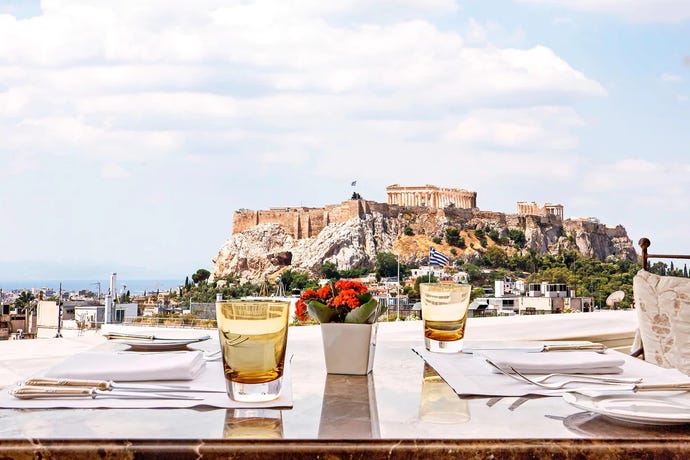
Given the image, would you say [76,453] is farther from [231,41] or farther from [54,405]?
[231,41]

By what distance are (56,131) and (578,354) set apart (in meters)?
41.4

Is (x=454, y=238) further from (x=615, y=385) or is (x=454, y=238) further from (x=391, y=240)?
(x=615, y=385)

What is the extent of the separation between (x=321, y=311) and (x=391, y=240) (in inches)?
1298

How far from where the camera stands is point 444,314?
927 mm

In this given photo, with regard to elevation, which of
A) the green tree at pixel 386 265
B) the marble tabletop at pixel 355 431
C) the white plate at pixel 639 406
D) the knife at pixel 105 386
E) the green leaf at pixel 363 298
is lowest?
the marble tabletop at pixel 355 431

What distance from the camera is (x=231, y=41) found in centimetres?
3216

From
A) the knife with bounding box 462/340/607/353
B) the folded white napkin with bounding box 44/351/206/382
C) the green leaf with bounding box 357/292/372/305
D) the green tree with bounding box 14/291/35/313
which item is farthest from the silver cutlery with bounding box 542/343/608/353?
the green tree with bounding box 14/291/35/313

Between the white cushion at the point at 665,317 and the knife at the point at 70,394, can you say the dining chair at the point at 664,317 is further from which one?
the knife at the point at 70,394

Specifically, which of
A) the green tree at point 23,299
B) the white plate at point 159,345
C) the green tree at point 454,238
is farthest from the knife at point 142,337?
the green tree at point 454,238

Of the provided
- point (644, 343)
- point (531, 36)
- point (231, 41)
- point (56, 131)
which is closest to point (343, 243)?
point (231, 41)

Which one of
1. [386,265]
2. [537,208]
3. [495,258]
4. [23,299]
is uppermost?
[537,208]

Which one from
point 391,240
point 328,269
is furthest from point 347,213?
point 328,269

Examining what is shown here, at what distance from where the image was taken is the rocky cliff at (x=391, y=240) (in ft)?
108

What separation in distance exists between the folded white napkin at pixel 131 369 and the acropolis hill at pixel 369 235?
3203 centimetres
